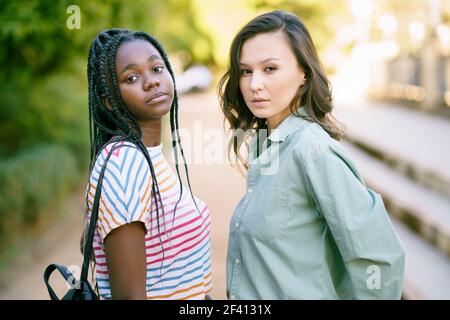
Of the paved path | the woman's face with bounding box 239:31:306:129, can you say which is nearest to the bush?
the paved path

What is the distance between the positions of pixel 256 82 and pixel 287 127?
16 cm

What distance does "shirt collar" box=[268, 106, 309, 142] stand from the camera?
1.71 meters

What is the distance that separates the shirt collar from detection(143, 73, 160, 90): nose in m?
0.37

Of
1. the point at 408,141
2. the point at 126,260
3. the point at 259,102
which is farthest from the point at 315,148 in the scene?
the point at 408,141

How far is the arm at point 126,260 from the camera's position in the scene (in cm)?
150

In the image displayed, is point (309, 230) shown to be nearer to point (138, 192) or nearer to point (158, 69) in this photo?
point (138, 192)

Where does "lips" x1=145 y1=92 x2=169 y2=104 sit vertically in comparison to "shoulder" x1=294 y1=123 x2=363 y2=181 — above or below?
above

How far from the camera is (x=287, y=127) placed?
67.9 inches

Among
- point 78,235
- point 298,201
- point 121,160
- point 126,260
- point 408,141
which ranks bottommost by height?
point 78,235

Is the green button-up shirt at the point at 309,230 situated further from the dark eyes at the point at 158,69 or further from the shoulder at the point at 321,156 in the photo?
the dark eyes at the point at 158,69

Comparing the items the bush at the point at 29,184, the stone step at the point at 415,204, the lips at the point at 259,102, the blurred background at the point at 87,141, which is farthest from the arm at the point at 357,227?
the bush at the point at 29,184

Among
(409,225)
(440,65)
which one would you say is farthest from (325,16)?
(409,225)

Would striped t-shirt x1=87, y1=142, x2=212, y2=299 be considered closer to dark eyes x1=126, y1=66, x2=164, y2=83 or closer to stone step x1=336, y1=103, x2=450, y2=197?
dark eyes x1=126, y1=66, x2=164, y2=83
